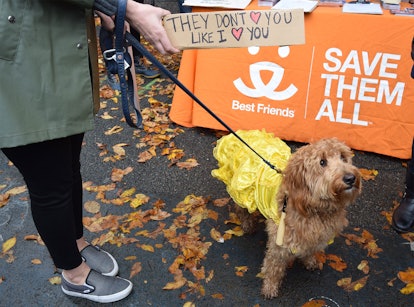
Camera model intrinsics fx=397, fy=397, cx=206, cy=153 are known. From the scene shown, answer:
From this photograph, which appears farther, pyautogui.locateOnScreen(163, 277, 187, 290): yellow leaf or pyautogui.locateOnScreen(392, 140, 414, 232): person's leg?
pyautogui.locateOnScreen(392, 140, 414, 232): person's leg

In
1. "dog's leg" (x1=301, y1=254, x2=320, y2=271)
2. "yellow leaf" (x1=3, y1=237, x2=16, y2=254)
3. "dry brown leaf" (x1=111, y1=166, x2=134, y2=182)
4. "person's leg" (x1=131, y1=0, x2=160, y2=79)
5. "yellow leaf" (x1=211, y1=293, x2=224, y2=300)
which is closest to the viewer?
"yellow leaf" (x1=211, y1=293, x2=224, y2=300)

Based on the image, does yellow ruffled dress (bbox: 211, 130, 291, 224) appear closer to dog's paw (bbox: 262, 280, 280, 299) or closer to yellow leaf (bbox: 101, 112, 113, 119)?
dog's paw (bbox: 262, 280, 280, 299)

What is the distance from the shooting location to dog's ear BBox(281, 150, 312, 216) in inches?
83.7

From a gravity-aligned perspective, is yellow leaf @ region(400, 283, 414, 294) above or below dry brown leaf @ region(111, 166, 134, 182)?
below

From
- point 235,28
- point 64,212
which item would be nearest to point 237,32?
point 235,28

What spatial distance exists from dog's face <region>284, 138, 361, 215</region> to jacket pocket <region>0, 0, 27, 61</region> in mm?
1452

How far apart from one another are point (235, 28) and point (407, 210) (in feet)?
7.04

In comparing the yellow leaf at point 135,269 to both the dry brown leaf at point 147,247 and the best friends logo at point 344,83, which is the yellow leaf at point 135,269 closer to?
the dry brown leaf at point 147,247

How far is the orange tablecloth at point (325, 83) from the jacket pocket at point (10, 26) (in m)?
2.66

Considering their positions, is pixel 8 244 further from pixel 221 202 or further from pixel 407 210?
pixel 407 210

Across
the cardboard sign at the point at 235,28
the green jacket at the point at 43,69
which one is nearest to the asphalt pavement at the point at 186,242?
the green jacket at the point at 43,69

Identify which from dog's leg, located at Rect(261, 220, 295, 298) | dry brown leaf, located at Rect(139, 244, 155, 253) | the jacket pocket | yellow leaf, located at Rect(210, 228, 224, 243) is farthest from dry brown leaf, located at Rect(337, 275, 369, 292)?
the jacket pocket

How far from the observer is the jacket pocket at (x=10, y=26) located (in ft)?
4.58

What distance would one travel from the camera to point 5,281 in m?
2.67
